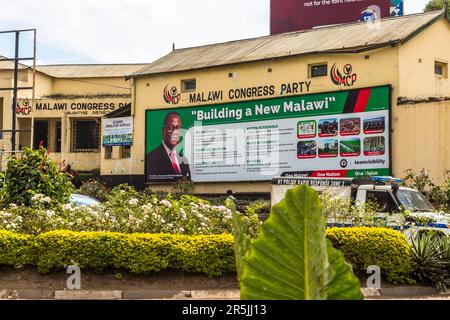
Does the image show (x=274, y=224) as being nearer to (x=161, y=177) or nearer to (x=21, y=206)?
(x=21, y=206)

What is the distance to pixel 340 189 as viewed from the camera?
18.6 metres

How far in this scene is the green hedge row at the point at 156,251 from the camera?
1342cm

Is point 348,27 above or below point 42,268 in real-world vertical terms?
above

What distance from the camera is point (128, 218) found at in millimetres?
14727

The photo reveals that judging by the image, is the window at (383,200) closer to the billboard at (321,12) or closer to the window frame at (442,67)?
the window frame at (442,67)

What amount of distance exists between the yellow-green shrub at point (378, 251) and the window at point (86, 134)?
30.1 metres

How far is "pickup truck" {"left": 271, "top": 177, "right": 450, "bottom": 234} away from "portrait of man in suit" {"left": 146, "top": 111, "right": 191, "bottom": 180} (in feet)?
45.8

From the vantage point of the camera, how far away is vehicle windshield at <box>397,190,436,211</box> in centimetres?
1727

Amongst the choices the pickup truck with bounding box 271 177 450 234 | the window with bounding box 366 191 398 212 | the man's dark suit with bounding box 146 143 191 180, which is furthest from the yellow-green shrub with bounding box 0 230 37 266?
the man's dark suit with bounding box 146 143 191 180

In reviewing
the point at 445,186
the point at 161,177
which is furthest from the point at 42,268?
the point at 161,177

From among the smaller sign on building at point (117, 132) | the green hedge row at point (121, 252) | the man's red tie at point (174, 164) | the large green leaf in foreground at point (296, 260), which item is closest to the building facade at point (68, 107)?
the smaller sign on building at point (117, 132)

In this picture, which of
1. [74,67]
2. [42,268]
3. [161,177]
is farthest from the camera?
[74,67]

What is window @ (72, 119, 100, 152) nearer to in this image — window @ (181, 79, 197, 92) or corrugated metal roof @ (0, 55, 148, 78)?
corrugated metal roof @ (0, 55, 148, 78)
